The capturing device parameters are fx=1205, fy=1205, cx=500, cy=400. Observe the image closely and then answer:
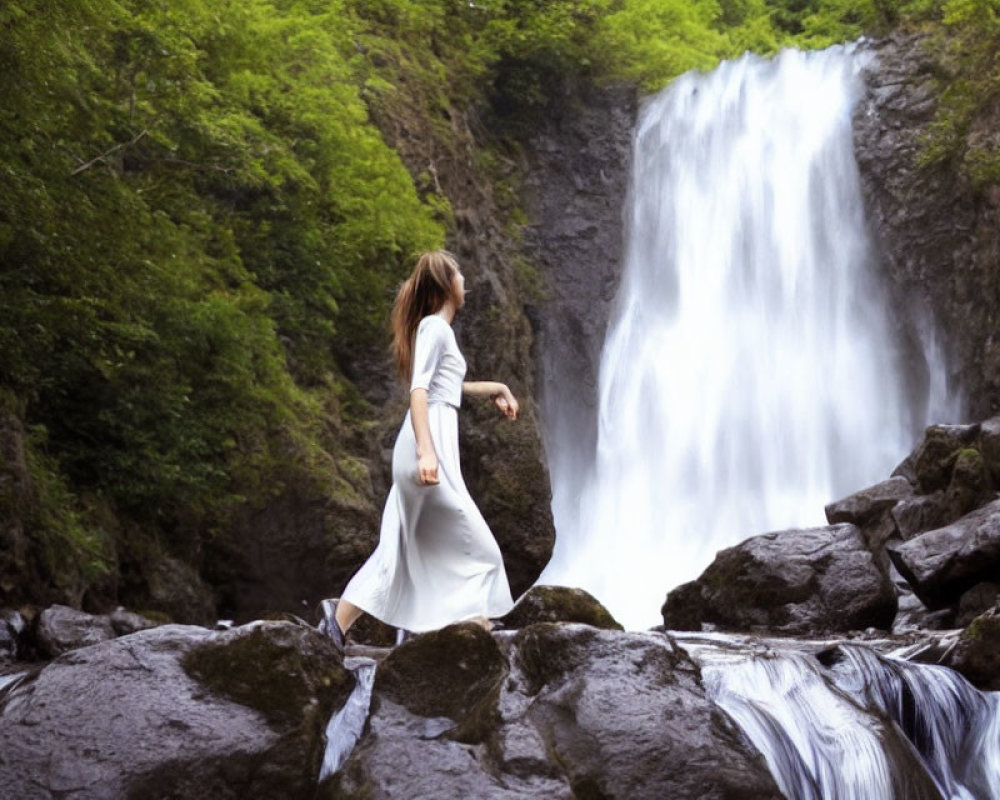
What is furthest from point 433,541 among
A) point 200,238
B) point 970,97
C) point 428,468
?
point 970,97

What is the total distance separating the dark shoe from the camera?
604 centimetres

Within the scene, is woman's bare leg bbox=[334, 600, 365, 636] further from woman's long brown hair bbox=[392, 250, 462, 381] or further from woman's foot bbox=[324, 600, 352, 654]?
woman's long brown hair bbox=[392, 250, 462, 381]

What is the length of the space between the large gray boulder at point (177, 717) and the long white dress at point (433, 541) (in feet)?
2.05

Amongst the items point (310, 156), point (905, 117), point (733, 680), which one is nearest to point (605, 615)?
point (733, 680)

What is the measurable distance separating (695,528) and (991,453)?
7614 millimetres

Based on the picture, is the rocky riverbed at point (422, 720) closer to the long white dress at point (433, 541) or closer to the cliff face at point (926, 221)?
the long white dress at point (433, 541)

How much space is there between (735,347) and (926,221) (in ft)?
14.1

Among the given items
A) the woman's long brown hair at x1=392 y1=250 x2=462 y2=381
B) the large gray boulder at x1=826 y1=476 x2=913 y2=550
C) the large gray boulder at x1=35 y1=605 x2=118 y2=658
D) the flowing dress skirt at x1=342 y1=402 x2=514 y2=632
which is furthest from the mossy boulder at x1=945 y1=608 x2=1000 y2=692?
the large gray boulder at x1=826 y1=476 x2=913 y2=550

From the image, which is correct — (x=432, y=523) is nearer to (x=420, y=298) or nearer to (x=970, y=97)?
(x=420, y=298)

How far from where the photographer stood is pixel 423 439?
220 inches

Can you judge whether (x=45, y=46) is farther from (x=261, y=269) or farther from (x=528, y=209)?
(x=528, y=209)

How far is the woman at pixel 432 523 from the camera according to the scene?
5793 mm

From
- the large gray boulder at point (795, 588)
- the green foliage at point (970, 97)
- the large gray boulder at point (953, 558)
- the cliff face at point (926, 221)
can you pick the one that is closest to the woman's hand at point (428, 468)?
the large gray boulder at point (795, 588)

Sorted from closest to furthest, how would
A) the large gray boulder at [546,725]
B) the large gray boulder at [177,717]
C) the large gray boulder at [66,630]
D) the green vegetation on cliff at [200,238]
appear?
the large gray boulder at [177,717] → the large gray boulder at [546,725] → the large gray boulder at [66,630] → the green vegetation on cliff at [200,238]
